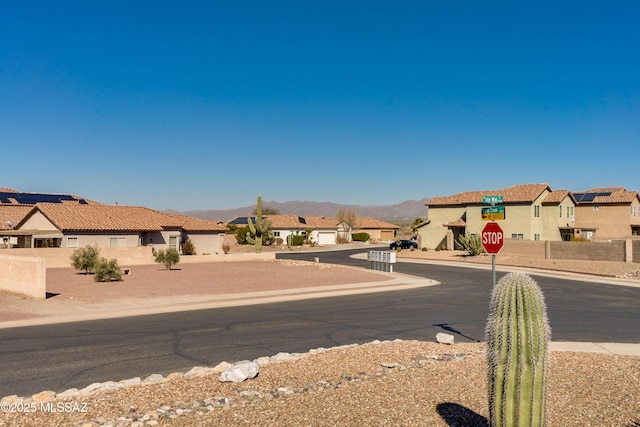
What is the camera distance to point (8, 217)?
157 ft

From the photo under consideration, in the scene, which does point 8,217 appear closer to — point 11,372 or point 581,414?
point 11,372

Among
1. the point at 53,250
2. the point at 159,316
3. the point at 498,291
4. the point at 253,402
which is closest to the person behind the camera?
the point at 498,291

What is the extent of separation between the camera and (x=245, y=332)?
14711mm

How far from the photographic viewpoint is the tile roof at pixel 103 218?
1689 inches

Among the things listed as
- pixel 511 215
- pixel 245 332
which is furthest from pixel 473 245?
pixel 245 332

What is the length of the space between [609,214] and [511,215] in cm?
1538

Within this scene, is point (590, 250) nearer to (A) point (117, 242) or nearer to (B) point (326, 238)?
(A) point (117, 242)

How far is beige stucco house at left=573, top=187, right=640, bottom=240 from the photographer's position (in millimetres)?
59969

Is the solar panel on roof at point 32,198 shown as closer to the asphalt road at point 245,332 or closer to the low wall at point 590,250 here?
the asphalt road at point 245,332

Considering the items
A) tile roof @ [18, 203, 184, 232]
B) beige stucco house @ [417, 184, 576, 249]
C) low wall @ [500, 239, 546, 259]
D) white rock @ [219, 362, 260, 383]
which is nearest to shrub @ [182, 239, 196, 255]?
tile roof @ [18, 203, 184, 232]

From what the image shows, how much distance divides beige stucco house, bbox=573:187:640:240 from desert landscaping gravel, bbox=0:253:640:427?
54853 mm

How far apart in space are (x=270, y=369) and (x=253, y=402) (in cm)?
195

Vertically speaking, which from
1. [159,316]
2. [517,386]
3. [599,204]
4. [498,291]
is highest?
[599,204]

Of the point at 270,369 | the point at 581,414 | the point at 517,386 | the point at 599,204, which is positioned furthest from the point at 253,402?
the point at 599,204
